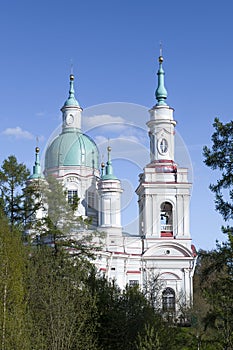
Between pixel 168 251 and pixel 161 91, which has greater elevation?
pixel 161 91

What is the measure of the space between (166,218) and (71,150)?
1080cm

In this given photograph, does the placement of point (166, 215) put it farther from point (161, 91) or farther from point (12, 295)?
point (12, 295)

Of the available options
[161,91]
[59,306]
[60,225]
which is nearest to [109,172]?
[161,91]

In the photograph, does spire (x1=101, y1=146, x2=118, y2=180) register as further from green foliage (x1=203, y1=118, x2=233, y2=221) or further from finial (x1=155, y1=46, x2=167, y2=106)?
green foliage (x1=203, y1=118, x2=233, y2=221)

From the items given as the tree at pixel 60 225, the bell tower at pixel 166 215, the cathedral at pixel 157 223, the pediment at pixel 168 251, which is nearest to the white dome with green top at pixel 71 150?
the cathedral at pixel 157 223

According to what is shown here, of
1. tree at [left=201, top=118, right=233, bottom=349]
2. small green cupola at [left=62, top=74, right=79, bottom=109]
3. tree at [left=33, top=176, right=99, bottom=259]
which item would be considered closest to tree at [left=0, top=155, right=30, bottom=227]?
tree at [left=33, top=176, right=99, bottom=259]

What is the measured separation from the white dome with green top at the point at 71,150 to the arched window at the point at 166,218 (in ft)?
28.4

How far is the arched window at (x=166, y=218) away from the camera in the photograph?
2195 inches

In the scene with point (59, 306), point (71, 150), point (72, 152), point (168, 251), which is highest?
point (71, 150)

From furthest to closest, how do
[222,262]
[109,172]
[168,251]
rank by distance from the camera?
[109,172], [168,251], [222,262]

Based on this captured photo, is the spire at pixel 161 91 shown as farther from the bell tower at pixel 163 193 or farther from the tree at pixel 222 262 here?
the tree at pixel 222 262

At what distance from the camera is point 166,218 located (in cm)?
5719

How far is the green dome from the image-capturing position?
203 feet

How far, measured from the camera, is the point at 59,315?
24.1 m
